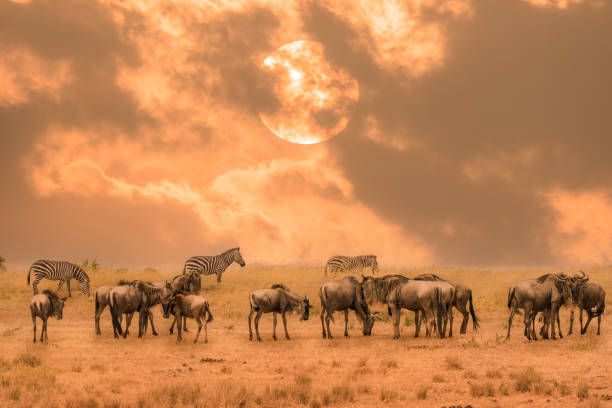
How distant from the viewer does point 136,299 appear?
2516 centimetres

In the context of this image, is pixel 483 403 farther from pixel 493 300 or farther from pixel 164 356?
pixel 493 300

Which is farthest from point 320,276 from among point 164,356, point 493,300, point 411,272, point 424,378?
point 424,378

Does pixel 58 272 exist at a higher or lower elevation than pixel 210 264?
lower

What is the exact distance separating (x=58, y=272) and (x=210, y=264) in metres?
8.95

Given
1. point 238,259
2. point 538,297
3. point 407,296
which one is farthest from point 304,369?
point 238,259

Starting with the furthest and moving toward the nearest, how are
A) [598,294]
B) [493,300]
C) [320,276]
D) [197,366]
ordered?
[320,276] → [493,300] → [598,294] → [197,366]

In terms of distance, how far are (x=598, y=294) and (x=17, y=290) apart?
102 ft

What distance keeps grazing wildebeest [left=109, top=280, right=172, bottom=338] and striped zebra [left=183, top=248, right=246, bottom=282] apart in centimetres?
1778

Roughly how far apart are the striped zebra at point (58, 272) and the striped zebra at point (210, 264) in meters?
6.09

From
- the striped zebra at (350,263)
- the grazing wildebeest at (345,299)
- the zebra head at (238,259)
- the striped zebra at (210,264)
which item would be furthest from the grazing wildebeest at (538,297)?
the striped zebra at (350,263)

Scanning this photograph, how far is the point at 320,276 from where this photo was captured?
45688mm

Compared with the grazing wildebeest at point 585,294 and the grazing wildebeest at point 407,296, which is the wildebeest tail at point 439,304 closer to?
the grazing wildebeest at point 407,296

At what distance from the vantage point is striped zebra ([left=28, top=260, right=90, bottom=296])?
40.4 m

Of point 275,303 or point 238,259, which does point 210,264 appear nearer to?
point 238,259
